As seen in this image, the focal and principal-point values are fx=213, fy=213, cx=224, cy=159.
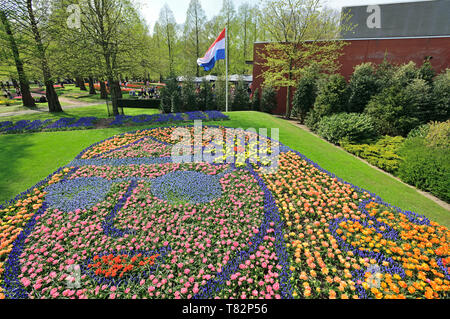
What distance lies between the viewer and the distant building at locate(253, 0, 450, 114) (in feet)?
50.1

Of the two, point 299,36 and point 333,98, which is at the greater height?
point 299,36

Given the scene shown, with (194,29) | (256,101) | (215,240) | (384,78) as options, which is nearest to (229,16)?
(194,29)

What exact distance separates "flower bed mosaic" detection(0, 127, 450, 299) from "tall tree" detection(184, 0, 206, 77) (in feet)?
106

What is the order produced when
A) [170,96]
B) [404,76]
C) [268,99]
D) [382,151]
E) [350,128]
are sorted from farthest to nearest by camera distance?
[268,99], [170,96], [404,76], [350,128], [382,151]

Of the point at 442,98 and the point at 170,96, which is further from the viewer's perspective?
the point at 170,96

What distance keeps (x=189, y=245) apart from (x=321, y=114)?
36.9ft

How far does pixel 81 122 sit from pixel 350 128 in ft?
47.0

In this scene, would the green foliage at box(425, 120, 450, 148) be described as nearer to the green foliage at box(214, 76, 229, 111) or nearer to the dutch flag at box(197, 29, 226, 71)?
the dutch flag at box(197, 29, 226, 71)

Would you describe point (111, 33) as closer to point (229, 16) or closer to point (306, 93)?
point (306, 93)

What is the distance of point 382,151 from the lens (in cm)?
841

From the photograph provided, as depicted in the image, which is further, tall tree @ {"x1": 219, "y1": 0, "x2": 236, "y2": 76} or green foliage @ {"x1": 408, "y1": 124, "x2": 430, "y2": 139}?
tall tree @ {"x1": 219, "y1": 0, "x2": 236, "y2": 76}

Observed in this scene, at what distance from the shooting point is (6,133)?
10.6 metres

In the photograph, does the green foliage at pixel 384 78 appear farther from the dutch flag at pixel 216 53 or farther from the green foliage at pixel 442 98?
the dutch flag at pixel 216 53

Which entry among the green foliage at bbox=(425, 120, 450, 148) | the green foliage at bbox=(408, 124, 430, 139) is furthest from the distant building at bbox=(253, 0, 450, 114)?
the green foliage at bbox=(425, 120, 450, 148)
